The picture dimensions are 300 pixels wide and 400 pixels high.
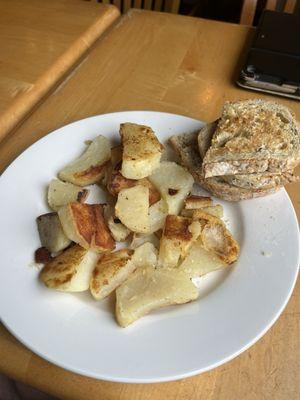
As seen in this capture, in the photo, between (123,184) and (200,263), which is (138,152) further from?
(200,263)

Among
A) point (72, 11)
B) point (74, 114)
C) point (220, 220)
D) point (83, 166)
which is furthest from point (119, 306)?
point (72, 11)

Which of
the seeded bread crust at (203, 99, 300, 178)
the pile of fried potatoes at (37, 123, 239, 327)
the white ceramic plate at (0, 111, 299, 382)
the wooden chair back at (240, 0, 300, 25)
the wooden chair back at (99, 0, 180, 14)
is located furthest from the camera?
the wooden chair back at (99, 0, 180, 14)

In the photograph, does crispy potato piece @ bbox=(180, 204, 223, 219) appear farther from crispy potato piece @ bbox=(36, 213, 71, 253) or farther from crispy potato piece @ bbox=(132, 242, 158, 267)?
crispy potato piece @ bbox=(36, 213, 71, 253)

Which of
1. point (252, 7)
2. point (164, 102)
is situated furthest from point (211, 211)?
point (252, 7)

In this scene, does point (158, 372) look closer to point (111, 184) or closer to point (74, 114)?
point (111, 184)

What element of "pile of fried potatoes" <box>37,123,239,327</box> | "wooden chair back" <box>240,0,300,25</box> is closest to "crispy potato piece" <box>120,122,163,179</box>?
"pile of fried potatoes" <box>37,123,239,327</box>

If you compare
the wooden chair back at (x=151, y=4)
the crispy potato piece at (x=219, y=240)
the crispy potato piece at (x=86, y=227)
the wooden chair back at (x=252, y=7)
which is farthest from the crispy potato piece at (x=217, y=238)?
the wooden chair back at (x=151, y=4)

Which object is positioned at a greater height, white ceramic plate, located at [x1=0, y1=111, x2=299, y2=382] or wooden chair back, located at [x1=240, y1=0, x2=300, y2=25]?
wooden chair back, located at [x1=240, y1=0, x2=300, y2=25]
